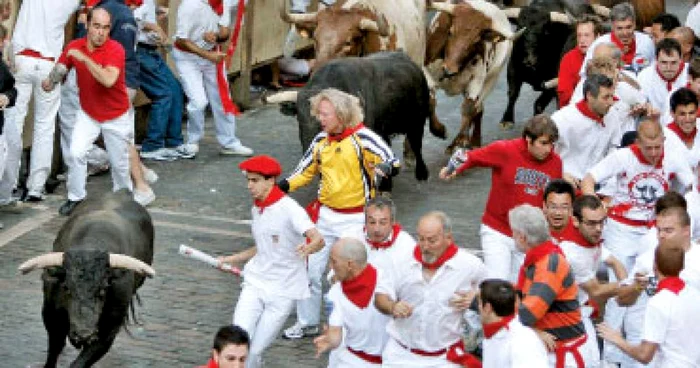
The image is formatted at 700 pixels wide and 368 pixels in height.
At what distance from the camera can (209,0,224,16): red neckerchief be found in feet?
59.8

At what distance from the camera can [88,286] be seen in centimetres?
1155

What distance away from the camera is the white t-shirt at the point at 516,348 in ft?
30.2

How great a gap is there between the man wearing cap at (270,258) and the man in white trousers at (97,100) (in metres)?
4.01

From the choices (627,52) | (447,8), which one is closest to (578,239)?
(627,52)

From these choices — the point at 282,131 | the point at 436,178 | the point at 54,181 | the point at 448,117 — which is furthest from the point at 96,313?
the point at 448,117

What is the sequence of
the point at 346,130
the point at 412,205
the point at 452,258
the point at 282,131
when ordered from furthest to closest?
the point at 282,131 < the point at 412,205 < the point at 346,130 < the point at 452,258

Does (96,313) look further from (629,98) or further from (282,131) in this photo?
(282,131)

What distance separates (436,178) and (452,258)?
7.70 meters

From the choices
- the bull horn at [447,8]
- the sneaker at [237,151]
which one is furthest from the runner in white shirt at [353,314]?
the bull horn at [447,8]

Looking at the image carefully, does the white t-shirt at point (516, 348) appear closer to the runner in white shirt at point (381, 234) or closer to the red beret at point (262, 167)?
the runner in white shirt at point (381, 234)

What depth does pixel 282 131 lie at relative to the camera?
19781 millimetres

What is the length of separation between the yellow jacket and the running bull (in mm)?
5826

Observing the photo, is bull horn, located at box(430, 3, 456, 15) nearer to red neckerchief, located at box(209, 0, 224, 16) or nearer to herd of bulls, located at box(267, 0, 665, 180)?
herd of bulls, located at box(267, 0, 665, 180)

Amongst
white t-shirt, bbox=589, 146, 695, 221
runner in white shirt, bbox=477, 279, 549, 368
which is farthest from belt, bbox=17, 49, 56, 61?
runner in white shirt, bbox=477, 279, 549, 368
